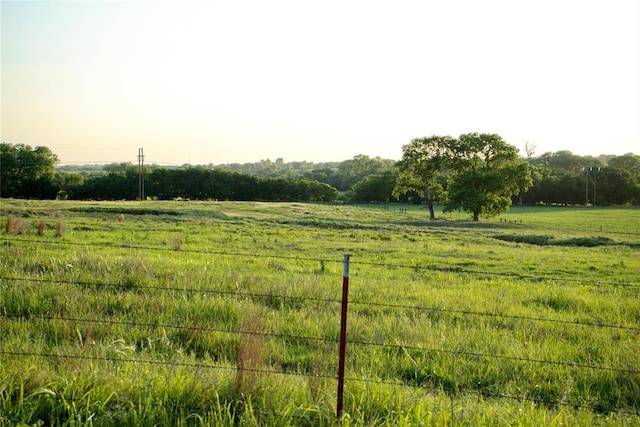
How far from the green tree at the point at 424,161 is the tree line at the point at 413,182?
123mm

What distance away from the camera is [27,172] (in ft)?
269

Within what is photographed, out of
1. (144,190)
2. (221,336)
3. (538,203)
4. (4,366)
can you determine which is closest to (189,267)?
(221,336)

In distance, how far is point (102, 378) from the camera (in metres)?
4.75

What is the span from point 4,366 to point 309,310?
184 inches

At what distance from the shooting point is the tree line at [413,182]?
194 ft

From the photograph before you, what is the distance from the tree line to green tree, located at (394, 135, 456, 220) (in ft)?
0.41

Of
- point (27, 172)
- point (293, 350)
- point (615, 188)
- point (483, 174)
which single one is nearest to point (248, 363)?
point (293, 350)

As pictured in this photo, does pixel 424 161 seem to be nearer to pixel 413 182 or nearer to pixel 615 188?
pixel 413 182

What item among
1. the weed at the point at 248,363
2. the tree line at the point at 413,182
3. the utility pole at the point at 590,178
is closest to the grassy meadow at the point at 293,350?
the weed at the point at 248,363

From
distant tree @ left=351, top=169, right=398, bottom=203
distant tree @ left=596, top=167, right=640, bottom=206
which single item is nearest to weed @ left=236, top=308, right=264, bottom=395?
distant tree @ left=351, top=169, right=398, bottom=203

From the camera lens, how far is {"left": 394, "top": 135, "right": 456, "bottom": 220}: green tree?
202 feet

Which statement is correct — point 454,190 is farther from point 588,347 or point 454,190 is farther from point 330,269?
point 588,347

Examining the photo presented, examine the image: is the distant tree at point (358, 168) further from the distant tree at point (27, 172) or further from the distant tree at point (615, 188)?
the distant tree at point (27, 172)

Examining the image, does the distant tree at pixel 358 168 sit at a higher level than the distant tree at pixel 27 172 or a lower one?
higher
